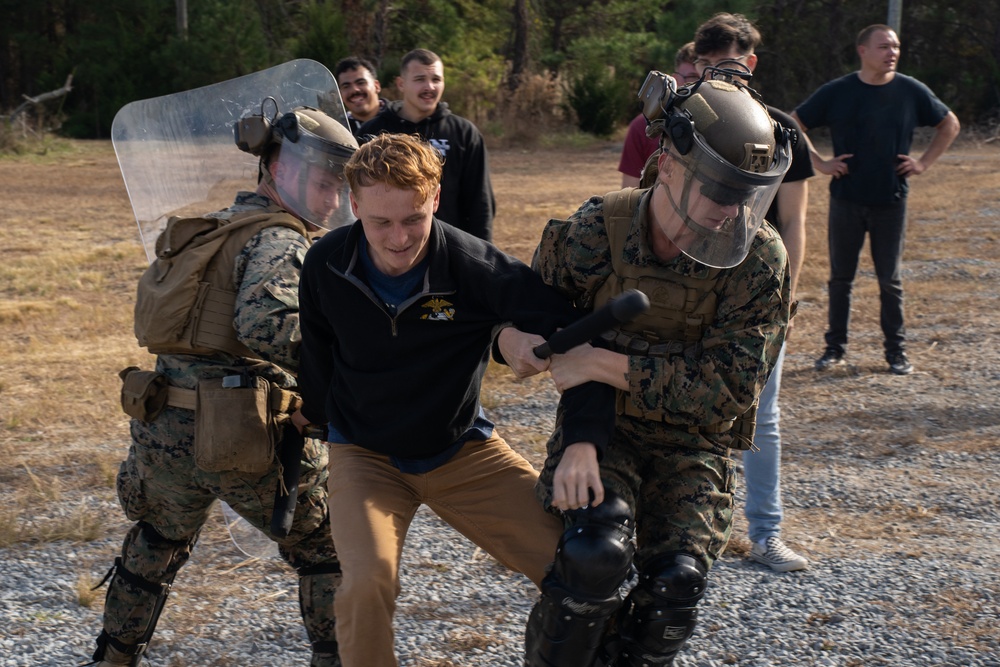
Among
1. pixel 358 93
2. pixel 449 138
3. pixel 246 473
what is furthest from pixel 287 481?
pixel 358 93

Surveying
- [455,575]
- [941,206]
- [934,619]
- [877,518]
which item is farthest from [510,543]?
[941,206]

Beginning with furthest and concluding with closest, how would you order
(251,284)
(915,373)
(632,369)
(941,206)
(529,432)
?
(941,206) < (915,373) < (529,432) < (251,284) < (632,369)

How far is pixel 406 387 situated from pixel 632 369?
0.64 metres

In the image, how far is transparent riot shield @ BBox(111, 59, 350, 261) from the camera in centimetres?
399

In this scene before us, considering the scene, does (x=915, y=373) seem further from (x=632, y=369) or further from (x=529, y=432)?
(x=632, y=369)

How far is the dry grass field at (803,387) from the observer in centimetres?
510

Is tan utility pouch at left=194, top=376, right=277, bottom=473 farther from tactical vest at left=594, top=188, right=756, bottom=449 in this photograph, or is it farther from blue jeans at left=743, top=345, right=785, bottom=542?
blue jeans at left=743, top=345, right=785, bottom=542

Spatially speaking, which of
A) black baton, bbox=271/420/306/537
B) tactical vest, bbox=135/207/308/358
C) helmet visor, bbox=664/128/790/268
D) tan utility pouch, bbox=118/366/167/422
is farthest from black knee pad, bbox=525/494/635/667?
tan utility pouch, bbox=118/366/167/422

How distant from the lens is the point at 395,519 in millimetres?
3010

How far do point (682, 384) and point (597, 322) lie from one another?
0.34m

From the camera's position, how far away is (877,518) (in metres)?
5.17

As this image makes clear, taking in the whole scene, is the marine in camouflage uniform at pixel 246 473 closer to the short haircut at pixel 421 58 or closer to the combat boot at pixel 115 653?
the combat boot at pixel 115 653

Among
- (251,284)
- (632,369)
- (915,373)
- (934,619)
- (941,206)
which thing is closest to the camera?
(632,369)

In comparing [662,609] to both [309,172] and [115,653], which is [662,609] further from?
[115,653]
